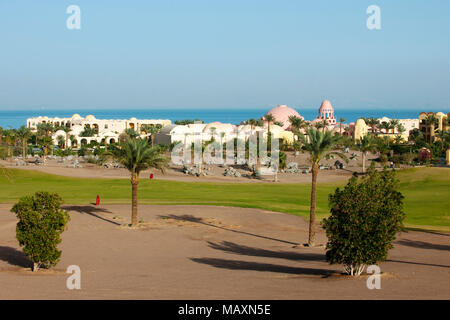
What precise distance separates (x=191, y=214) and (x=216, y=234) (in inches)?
213

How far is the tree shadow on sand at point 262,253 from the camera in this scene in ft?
82.5

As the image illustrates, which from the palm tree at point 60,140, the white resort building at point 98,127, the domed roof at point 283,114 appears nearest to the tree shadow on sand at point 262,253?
the white resort building at point 98,127

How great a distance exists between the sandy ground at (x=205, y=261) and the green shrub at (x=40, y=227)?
2.17 ft

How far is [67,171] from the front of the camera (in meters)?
68.0

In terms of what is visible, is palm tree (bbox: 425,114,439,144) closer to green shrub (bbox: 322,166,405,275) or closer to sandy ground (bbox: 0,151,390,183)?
sandy ground (bbox: 0,151,390,183)

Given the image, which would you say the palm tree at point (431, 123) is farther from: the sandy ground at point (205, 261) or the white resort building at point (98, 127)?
the sandy ground at point (205, 261)

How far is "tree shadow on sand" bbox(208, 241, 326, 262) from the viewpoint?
2515 centimetres

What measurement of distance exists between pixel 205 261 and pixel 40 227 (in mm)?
6725

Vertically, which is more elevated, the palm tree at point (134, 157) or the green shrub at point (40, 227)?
the palm tree at point (134, 157)

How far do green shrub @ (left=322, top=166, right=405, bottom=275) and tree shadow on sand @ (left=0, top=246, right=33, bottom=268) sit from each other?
11.7m

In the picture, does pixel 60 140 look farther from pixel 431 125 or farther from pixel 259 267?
pixel 259 267

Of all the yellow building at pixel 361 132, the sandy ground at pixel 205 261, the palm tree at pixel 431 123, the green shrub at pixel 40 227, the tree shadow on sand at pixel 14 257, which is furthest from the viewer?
the yellow building at pixel 361 132
